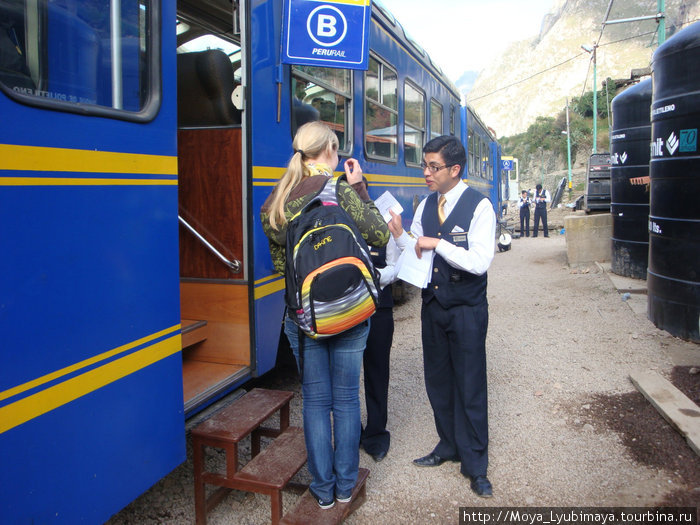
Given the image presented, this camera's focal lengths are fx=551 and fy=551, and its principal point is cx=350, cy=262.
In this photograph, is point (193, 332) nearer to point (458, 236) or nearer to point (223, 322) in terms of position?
point (223, 322)

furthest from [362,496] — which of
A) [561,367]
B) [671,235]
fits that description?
[671,235]

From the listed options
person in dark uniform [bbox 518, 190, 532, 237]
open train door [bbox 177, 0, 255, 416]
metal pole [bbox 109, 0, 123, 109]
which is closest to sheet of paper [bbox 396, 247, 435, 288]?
open train door [bbox 177, 0, 255, 416]

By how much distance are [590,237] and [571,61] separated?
9458 centimetres

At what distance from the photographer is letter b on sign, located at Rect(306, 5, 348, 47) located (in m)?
3.44

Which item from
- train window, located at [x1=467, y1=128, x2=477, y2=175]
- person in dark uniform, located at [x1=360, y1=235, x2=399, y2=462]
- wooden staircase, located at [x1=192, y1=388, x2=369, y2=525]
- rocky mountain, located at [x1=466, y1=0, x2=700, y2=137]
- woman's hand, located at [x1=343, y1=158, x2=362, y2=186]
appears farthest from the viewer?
rocky mountain, located at [x1=466, y1=0, x2=700, y2=137]

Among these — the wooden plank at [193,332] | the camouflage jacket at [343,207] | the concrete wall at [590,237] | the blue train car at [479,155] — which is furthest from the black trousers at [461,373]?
the concrete wall at [590,237]

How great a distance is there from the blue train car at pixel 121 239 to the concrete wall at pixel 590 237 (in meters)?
7.92

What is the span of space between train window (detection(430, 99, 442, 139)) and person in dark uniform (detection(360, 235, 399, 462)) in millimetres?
4950

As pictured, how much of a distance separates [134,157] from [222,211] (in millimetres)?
1193

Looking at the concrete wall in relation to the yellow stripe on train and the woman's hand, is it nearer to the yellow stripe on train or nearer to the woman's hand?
the woman's hand

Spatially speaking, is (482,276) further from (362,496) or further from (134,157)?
(134,157)

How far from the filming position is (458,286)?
2916 millimetres

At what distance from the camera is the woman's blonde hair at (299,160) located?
95.3 inches

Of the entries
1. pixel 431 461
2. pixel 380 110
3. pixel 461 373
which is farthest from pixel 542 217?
pixel 461 373
